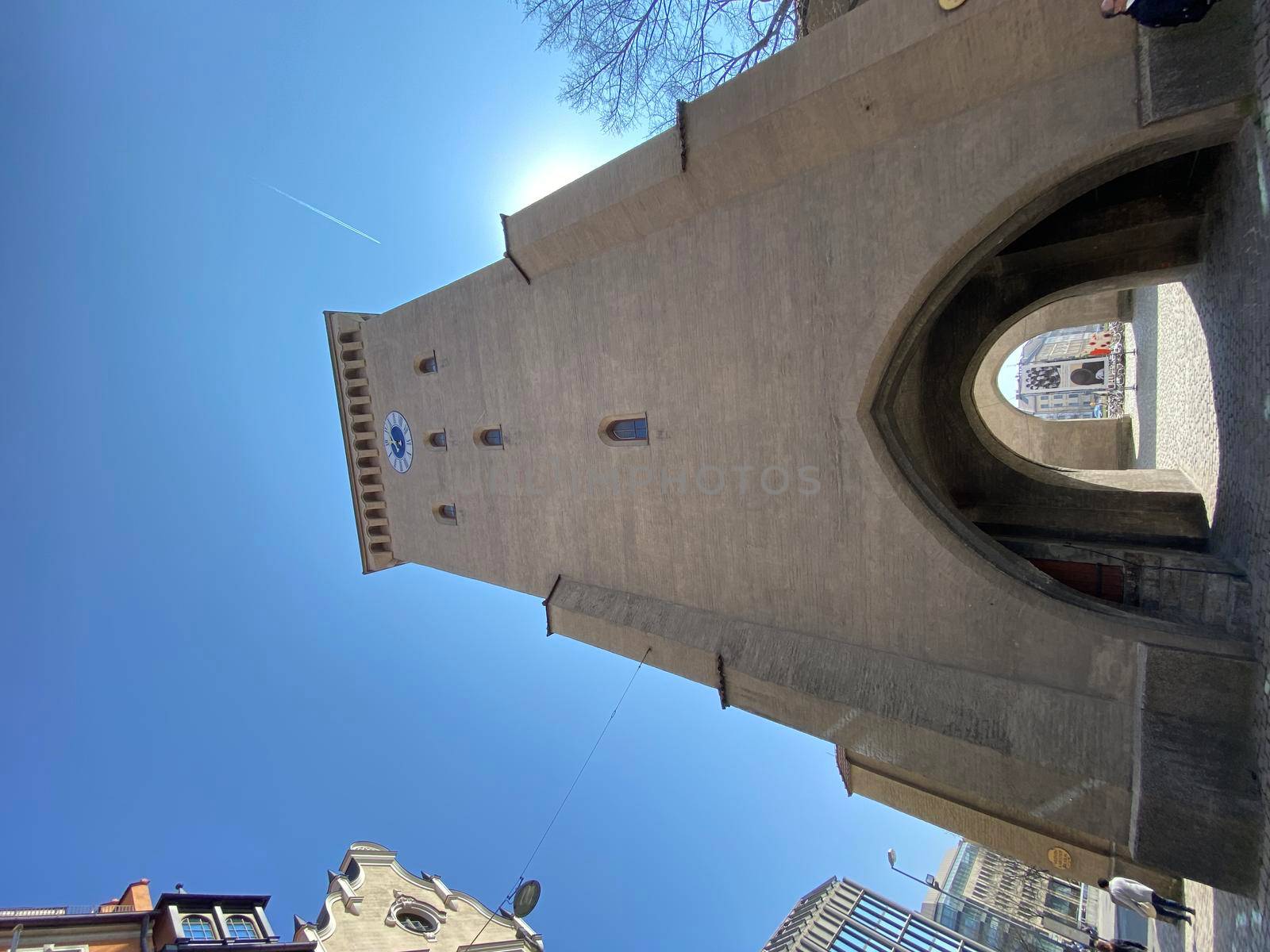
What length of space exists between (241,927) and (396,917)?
287 cm

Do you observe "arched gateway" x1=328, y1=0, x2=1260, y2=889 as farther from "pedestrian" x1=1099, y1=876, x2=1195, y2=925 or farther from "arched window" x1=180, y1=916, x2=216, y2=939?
"arched window" x1=180, y1=916, x2=216, y2=939

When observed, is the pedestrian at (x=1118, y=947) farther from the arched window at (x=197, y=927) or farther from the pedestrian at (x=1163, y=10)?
the arched window at (x=197, y=927)

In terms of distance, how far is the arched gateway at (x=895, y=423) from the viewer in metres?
5.76

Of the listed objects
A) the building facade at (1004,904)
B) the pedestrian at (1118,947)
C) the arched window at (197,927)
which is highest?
the arched window at (197,927)

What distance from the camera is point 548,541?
11812 millimetres

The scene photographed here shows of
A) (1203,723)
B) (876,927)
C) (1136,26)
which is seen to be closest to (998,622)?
(1203,723)

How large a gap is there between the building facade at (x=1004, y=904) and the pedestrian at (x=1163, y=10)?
47071 mm

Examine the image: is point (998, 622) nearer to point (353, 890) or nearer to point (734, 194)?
point (734, 194)

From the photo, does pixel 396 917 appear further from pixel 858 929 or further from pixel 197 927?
pixel 858 929

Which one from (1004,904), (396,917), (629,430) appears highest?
(629,430)

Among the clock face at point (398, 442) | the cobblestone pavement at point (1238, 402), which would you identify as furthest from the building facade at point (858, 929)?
the clock face at point (398, 442)

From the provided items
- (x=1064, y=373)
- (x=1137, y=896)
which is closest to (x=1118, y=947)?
(x=1137, y=896)

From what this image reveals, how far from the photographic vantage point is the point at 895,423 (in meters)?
8.22

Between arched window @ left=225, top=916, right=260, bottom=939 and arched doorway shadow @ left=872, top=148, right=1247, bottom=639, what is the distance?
1464 cm
